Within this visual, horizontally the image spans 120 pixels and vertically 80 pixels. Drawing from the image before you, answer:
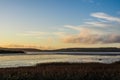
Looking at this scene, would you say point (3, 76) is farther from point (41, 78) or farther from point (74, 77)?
point (74, 77)

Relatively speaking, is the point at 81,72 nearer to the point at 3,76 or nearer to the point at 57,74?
the point at 57,74

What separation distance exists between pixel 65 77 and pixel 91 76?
207 centimetres

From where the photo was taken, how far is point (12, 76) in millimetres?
30172

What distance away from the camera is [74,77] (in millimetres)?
29516

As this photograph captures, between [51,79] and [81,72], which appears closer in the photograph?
[51,79]

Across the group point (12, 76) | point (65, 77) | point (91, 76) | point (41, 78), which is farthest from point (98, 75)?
point (12, 76)

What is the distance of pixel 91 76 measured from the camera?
98.2 ft

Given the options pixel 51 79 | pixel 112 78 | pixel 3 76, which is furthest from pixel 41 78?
pixel 112 78

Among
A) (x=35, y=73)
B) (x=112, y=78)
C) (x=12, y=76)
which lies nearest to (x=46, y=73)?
(x=35, y=73)

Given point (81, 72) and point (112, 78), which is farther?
point (81, 72)

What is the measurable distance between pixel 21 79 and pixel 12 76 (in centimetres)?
102

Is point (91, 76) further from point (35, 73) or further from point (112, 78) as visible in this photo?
point (35, 73)

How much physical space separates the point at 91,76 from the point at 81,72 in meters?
1.62

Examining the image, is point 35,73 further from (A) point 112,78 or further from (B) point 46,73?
(A) point 112,78
